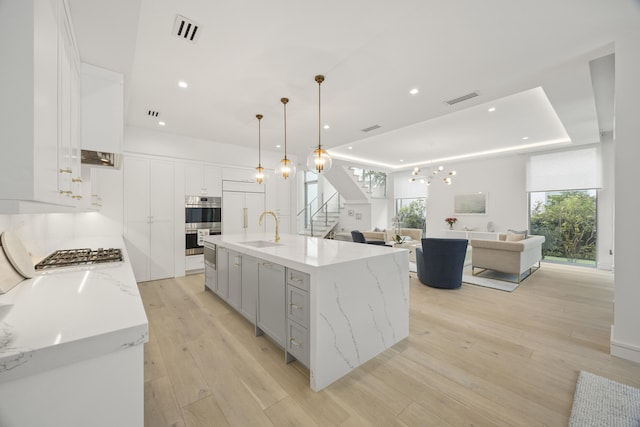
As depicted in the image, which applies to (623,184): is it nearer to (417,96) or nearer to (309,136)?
(417,96)

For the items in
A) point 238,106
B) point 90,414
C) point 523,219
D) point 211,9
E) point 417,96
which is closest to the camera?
point 90,414

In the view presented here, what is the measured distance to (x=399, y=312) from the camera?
258 cm

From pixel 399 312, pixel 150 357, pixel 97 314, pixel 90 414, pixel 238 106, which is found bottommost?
pixel 150 357

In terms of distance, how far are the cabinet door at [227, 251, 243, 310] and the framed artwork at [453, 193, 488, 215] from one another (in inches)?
311

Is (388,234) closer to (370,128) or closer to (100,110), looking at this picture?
(370,128)

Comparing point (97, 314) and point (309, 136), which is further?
point (309, 136)

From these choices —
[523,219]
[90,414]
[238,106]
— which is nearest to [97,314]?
[90,414]

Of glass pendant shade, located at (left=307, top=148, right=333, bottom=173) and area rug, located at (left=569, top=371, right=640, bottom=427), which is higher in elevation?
glass pendant shade, located at (left=307, top=148, right=333, bottom=173)

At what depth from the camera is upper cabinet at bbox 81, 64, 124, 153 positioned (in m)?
2.39

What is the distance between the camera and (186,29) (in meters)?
2.33

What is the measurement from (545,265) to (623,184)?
5.29 m

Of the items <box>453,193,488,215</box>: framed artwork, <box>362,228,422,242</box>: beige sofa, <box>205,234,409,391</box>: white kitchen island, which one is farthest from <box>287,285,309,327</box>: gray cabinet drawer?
<box>453,193,488,215</box>: framed artwork

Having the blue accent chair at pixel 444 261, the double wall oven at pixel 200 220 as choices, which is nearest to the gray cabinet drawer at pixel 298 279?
the blue accent chair at pixel 444 261

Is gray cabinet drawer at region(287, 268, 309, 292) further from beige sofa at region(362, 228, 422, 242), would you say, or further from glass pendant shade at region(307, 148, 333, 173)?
beige sofa at region(362, 228, 422, 242)
